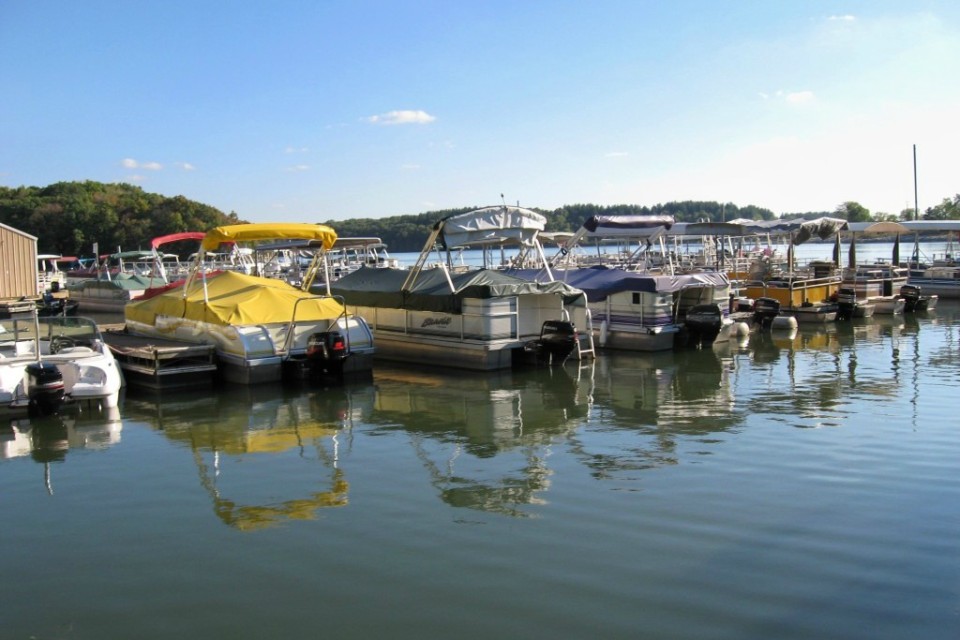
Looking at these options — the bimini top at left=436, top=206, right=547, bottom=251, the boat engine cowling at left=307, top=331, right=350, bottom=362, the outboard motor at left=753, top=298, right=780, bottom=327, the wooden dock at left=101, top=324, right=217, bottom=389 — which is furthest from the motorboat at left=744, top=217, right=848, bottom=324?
the wooden dock at left=101, top=324, right=217, bottom=389

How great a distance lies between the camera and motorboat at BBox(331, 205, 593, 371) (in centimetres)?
2014

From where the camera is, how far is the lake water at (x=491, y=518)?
6848 mm

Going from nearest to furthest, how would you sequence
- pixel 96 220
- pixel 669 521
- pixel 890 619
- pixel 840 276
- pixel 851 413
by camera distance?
pixel 890 619, pixel 669 521, pixel 851 413, pixel 840 276, pixel 96 220

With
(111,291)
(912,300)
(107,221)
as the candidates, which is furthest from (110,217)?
(912,300)

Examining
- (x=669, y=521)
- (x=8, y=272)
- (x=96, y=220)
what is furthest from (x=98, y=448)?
(x=96, y=220)

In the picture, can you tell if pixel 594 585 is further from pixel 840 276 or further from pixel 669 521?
pixel 840 276

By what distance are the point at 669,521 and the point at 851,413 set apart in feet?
24.2

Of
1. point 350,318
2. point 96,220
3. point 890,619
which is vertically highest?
point 96,220

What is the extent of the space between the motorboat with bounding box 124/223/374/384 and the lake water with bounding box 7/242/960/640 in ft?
5.66

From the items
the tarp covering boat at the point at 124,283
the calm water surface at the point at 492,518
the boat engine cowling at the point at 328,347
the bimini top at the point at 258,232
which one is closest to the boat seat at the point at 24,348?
the calm water surface at the point at 492,518

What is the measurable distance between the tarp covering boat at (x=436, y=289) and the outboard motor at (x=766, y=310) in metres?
9.53

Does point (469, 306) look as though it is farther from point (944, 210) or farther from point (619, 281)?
point (944, 210)

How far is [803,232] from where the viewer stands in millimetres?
35031

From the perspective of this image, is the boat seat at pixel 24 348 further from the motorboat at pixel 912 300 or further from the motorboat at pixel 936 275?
the motorboat at pixel 936 275
